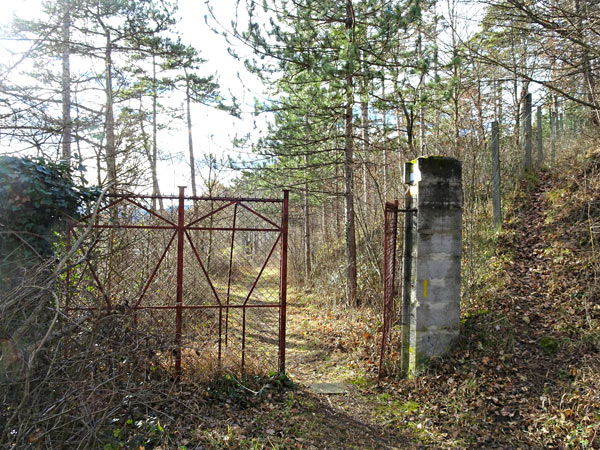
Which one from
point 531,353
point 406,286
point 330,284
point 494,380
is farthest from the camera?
point 330,284

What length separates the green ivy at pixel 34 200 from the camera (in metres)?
3.89

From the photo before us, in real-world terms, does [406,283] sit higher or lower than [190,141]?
lower

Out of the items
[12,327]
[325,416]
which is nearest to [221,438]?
[325,416]

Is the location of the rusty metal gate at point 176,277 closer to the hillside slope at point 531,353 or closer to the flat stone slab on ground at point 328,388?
the flat stone slab on ground at point 328,388

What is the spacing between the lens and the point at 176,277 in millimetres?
7164

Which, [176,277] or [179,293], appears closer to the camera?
Result: [179,293]

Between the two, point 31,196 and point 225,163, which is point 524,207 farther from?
point 31,196

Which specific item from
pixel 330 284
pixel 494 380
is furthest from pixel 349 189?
pixel 494 380

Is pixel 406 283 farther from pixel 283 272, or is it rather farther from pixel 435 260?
pixel 283 272

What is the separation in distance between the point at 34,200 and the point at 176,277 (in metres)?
3.40

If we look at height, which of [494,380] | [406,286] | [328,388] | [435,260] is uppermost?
[435,260]

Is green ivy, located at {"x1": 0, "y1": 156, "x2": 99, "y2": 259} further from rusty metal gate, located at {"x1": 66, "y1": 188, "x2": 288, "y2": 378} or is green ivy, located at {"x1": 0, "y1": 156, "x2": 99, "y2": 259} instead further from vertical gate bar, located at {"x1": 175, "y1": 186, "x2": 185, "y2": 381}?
vertical gate bar, located at {"x1": 175, "y1": 186, "x2": 185, "y2": 381}

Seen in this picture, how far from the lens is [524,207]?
27.0ft

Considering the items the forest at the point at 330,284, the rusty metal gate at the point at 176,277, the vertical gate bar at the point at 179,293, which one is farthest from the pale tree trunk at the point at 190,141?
the vertical gate bar at the point at 179,293
